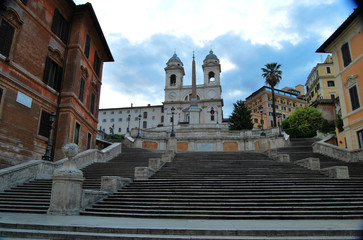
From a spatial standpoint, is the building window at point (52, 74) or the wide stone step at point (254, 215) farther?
the building window at point (52, 74)

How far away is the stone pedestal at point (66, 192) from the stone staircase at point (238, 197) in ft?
1.89

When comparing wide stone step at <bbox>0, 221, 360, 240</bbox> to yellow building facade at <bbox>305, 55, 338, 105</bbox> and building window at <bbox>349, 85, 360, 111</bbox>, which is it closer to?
building window at <bbox>349, 85, 360, 111</bbox>

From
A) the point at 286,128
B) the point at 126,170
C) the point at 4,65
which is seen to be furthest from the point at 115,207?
the point at 286,128

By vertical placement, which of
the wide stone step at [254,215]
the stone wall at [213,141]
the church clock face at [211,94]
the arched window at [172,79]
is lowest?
the wide stone step at [254,215]

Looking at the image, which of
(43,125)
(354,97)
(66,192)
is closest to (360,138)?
(354,97)

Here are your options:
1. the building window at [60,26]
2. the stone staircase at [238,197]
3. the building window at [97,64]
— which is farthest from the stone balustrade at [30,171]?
the building window at [97,64]

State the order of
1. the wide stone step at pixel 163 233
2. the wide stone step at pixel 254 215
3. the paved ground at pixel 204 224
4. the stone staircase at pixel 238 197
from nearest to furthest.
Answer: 1. the wide stone step at pixel 163 233
2. the paved ground at pixel 204 224
3. the wide stone step at pixel 254 215
4. the stone staircase at pixel 238 197

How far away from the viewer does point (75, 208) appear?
895 cm

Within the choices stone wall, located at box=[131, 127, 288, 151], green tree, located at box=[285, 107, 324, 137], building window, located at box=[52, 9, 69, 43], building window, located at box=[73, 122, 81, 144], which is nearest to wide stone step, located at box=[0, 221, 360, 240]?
building window, located at box=[73, 122, 81, 144]

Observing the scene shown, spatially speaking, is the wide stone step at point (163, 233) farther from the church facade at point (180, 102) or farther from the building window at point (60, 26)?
the church facade at point (180, 102)

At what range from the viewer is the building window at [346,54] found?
23.8 meters

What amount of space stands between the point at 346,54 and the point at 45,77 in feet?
86.3

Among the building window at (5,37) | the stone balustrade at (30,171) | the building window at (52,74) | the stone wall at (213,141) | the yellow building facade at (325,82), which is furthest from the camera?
the yellow building facade at (325,82)

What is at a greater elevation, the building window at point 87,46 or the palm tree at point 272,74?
the palm tree at point 272,74
